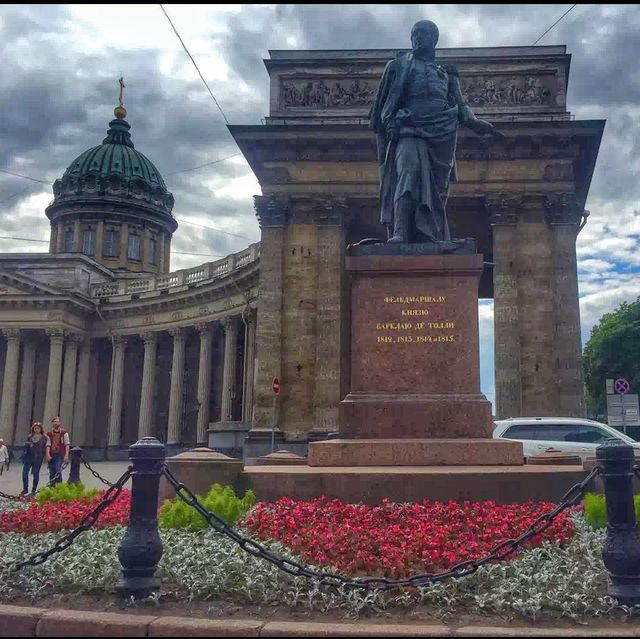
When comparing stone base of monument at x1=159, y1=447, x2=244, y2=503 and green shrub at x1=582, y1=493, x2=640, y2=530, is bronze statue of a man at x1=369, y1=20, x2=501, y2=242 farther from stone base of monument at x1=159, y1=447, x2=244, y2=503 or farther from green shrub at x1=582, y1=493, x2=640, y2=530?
green shrub at x1=582, y1=493, x2=640, y2=530

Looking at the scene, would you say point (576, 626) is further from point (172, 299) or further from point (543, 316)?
point (172, 299)

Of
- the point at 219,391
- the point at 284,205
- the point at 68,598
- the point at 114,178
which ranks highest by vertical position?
the point at 114,178

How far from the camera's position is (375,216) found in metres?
34.3

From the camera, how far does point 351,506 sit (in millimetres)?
7949

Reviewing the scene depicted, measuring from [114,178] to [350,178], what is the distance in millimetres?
56670

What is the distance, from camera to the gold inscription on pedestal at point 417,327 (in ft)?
35.1

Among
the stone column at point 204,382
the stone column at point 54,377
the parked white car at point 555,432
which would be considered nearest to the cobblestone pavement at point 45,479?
the parked white car at point 555,432

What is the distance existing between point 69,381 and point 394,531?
59.1 metres

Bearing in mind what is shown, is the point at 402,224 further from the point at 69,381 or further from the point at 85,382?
the point at 85,382

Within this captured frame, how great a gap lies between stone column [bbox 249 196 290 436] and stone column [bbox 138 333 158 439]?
93.6 feet

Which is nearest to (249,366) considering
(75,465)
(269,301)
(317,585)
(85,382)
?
(269,301)

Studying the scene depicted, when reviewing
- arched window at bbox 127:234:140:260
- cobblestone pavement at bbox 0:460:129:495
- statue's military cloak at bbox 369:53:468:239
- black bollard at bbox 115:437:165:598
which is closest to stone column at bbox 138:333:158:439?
arched window at bbox 127:234:140:260

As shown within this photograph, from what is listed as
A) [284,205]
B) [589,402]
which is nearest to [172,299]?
[284,205]

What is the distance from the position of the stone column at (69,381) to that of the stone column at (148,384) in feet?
20.2
